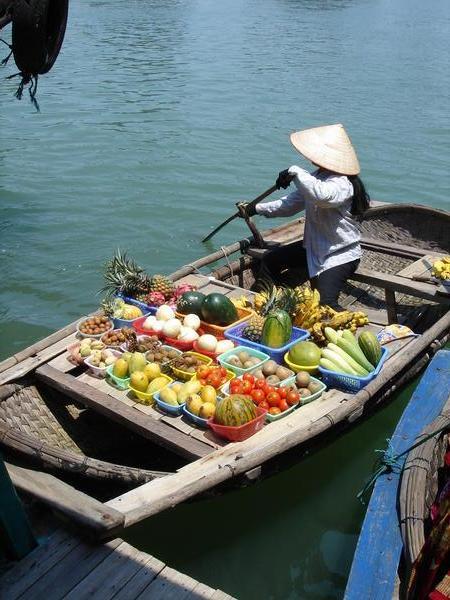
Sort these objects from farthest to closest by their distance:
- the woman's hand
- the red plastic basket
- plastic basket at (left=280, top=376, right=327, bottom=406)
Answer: the woman's hand → plastic basket at (left=280, top=376, right=327, bottom=406) → the red plastic basket

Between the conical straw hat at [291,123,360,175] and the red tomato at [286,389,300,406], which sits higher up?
the conical straw hat at [291,123,360,175]

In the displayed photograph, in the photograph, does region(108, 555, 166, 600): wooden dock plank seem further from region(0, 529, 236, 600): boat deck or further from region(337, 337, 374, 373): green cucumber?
region(337, 337, 374, 373): green cucumber

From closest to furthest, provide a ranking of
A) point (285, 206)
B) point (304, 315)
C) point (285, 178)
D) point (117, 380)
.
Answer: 1. point (117, 380)
2. point (304, 315)
3. point (285, 178)
4. point (285, 206)

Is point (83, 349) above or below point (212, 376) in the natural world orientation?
above

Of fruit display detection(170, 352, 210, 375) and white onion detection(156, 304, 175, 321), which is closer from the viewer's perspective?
fruit display detection(170, 352, 210, 375)

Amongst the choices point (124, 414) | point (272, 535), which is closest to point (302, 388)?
point (272, 535)

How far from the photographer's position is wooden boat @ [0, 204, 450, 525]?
10.8ft

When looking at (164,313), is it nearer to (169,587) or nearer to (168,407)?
(168,407)

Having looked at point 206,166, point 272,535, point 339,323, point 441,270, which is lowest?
point 206,166

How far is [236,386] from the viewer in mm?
3791

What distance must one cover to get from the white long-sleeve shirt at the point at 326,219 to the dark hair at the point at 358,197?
0.04 metres

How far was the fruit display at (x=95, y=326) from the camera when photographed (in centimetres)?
448

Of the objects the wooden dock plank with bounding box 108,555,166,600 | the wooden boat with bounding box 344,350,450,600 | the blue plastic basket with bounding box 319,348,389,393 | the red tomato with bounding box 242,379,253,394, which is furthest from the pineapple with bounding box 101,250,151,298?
the wooden dock plank with bounding box 108,555,166,600

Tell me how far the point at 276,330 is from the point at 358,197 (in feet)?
5.15
